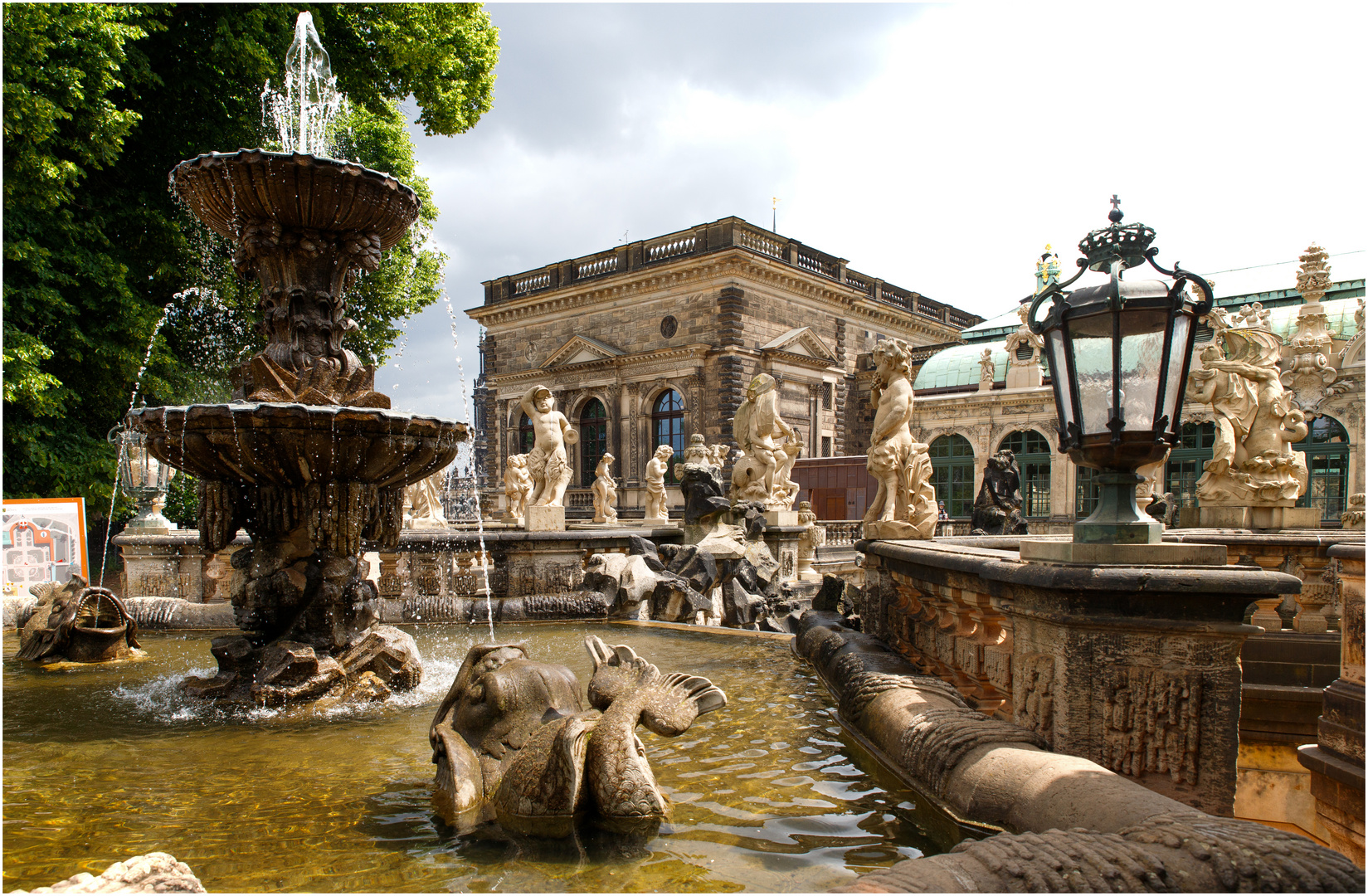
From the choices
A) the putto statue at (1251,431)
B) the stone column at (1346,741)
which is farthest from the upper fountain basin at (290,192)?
the putto statue at (1251,431)

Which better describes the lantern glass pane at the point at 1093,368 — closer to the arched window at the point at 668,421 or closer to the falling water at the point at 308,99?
the falling water at the point at 308,99

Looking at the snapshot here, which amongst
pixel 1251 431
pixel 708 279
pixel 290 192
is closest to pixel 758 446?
pixel 1251 431

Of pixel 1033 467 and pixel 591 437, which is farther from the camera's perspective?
pixel 591 437

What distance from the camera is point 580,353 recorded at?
32.3 m

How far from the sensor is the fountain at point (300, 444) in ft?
15.2

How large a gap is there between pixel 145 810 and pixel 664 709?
2103mm

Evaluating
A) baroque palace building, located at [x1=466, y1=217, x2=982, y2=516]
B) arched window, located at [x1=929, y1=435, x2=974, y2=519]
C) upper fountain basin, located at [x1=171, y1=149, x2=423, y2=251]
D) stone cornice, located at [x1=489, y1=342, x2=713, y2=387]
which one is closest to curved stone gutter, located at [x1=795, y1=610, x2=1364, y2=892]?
upper fountain basin, located at [x1=171, y1=149, x2=423, y2=251]

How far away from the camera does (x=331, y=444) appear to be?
15.4 ft

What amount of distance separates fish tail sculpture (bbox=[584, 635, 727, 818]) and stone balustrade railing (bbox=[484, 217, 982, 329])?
26615 millimetres

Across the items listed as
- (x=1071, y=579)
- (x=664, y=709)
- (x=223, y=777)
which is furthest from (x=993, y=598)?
(x=223, y=777)

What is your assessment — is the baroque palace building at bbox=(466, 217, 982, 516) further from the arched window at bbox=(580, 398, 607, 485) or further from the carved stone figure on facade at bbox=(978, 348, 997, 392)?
the carved stone figure on facade at bbox=(978, 348, 997, 392)

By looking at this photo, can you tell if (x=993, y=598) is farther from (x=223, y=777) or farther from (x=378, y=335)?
(x=378, y=335)

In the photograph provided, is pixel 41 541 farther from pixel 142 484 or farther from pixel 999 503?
pixel 999 503

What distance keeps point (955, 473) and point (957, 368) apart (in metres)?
4.65
